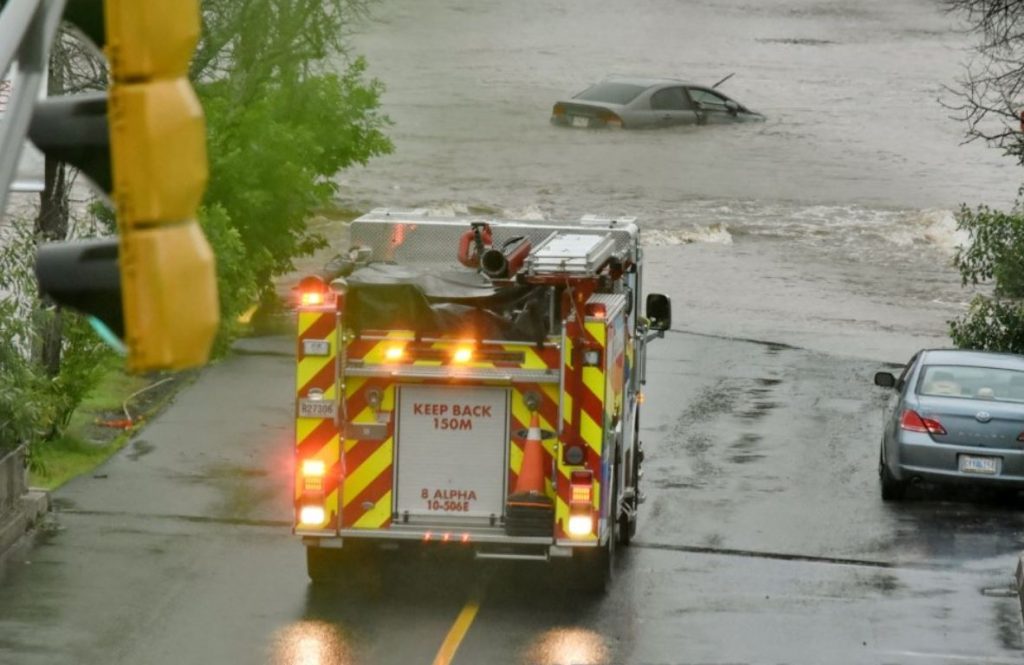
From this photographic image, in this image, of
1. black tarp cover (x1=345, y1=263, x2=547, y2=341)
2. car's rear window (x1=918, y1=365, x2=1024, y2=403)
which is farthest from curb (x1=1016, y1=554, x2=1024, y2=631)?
black tarp cover (x1=345, y1=263, x2=547, y2=341)

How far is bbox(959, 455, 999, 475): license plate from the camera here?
17.7m

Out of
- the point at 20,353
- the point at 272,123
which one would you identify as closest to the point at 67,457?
the point at 20,353

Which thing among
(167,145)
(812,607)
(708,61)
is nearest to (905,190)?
(708,61)

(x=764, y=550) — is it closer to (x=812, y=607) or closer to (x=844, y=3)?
(x=812, y=607)

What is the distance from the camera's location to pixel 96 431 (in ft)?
63.4

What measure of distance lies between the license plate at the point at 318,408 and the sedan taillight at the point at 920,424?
673 cm

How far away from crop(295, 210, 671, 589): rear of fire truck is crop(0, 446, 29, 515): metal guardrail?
291 cm

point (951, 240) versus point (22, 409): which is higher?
point (22, 409)

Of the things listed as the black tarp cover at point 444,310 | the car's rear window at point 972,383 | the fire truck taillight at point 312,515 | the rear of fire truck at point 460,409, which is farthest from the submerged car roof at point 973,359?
the fire truck taillight at point 312,515

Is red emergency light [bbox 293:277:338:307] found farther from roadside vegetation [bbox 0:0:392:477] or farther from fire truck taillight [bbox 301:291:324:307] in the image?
roadside vegetation [bbox 0:0:392:477]

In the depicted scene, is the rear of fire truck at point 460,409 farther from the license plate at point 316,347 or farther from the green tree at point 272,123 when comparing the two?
the green tree at point 272,123

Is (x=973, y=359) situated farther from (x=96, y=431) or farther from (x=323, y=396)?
(x=96, y=431)

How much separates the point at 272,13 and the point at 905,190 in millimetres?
25247

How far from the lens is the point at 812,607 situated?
46.3ft
